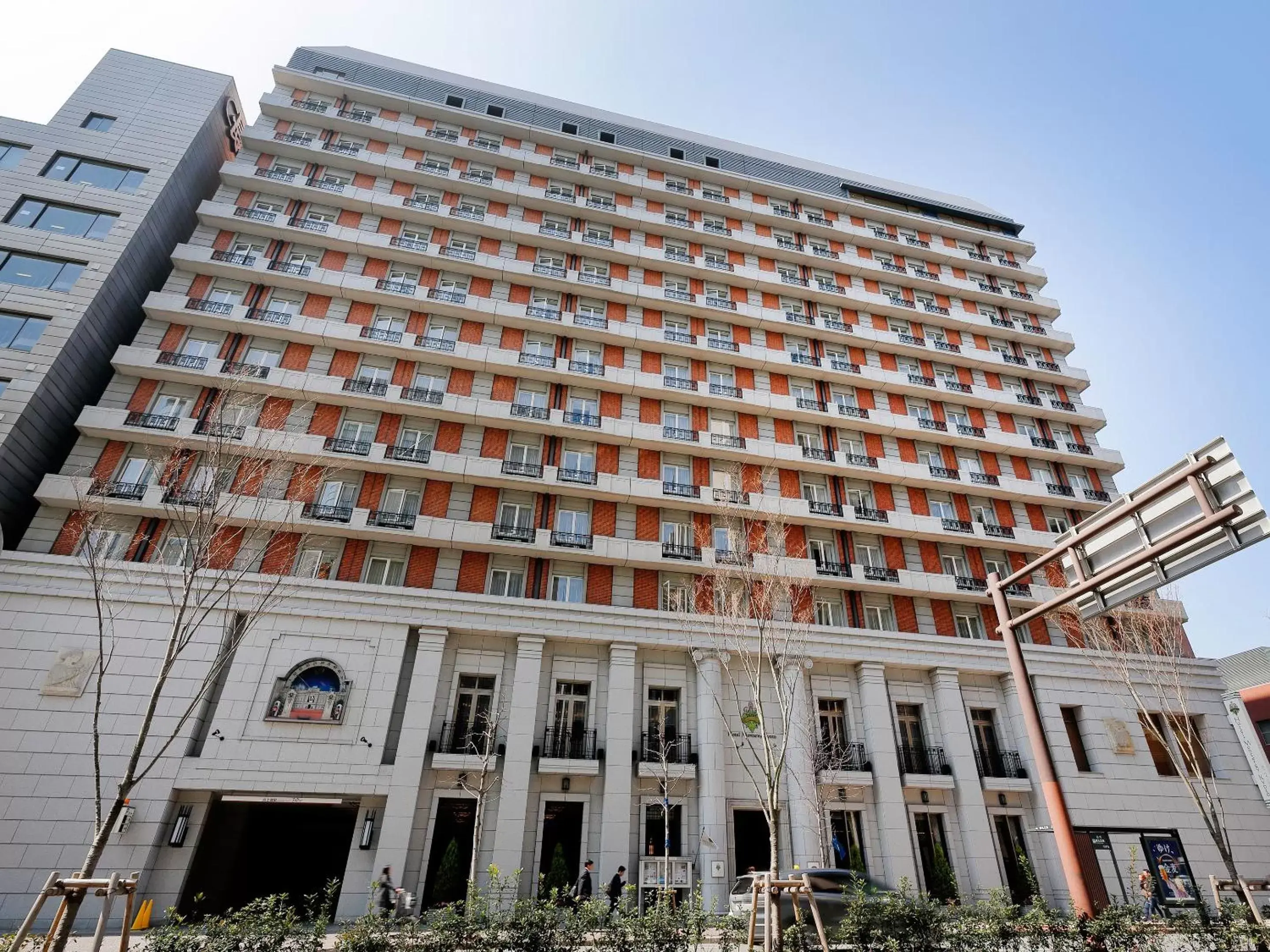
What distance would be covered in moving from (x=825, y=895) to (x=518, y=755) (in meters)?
9.34

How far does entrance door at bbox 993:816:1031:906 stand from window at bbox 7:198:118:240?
38.9 meters

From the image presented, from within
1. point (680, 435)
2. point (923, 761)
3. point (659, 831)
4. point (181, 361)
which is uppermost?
point (181, 361)

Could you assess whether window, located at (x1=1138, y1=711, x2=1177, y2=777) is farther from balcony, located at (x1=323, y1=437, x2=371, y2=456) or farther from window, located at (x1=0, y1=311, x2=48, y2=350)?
window, located at (x1=0, y1=311, x2=48, y2=350)

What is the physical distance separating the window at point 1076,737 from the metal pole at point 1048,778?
14.7m

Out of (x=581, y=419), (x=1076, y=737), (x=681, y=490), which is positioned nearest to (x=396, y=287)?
(x=581, y=419)

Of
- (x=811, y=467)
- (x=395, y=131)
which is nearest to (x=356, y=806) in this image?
(x=811, y=467)

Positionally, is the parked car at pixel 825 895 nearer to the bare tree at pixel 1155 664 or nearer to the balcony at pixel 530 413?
the bare tree at pixel 1155 664

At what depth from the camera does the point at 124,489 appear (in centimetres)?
1997

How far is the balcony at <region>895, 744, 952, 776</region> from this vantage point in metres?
21.5

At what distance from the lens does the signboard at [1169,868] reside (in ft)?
61.7

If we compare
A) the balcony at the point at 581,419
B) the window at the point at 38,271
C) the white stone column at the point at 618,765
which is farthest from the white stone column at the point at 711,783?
the window at the point at 38,271

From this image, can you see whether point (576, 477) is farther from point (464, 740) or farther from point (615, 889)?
point (615, 889)

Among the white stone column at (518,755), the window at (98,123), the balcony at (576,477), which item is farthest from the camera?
the window at (98,123)

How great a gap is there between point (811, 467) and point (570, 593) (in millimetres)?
11398
